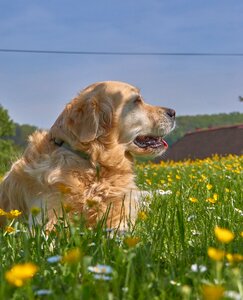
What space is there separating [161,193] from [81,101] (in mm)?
1165

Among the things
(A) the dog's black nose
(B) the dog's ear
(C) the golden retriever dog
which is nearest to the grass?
(C) the golden retriever dog

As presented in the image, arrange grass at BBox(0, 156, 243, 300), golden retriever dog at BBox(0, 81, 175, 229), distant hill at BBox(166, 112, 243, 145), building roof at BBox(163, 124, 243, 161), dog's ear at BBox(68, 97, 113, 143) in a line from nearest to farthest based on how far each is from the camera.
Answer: grass at BBox(0, 156, 243, 300) < golden retriever dog at BBox(0, 81, 175, 229) < dog's ear at BBox(68, 97, 113, 143) < building roof at BBox(163, 124, 243, 161) < distant hill at BBox(166, 112, 243, 145)

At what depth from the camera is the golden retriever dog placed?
4277 millimetres

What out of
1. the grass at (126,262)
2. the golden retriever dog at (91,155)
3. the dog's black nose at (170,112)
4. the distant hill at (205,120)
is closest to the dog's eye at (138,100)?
the golden retriever dog at (91,155)

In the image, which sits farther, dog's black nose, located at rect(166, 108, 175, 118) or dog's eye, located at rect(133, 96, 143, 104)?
dog's black nose, located at rect(166, 108, 175, 118)

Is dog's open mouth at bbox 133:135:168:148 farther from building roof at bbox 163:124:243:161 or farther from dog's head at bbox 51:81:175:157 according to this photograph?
building roof at bbox 163:124:243:161

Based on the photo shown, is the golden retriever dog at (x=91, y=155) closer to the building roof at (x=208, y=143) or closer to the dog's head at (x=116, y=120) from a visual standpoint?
the dog's head at (x=116, y=120)

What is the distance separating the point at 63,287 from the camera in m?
1.95

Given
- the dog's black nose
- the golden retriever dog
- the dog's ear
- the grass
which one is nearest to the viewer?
the grass

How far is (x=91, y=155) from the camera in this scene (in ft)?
15.0

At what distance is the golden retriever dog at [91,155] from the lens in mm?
4277

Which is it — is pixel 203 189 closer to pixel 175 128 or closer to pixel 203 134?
pixel 175 128

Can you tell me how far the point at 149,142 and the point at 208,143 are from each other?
3852 cm

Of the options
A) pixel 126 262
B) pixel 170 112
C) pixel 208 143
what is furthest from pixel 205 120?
pixel 126 262
